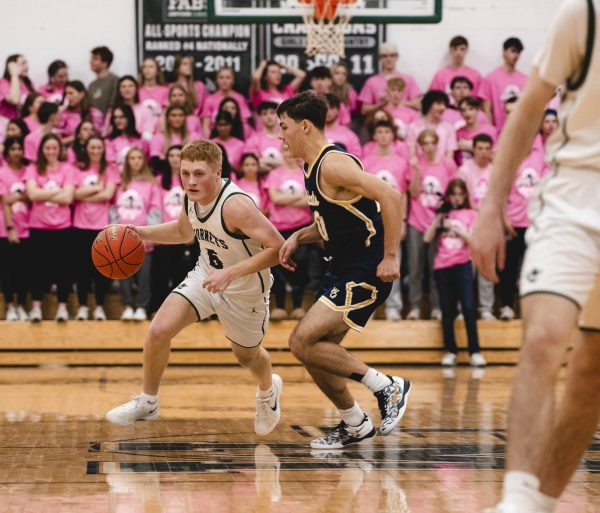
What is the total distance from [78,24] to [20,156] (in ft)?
9.55

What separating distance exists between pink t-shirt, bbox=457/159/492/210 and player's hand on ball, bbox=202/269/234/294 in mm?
5685

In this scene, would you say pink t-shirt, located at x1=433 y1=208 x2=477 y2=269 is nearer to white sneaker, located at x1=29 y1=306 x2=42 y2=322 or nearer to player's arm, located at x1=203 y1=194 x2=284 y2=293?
white sneaker, located at x1=29 y1=306 x2=42 y2=322

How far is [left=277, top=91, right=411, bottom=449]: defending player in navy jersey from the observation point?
5.84 meters

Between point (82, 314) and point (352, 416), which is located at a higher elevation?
point (352, 416)

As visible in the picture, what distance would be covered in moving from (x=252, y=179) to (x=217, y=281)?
5.14 m

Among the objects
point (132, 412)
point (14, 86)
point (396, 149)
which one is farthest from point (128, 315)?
point (132, 412)

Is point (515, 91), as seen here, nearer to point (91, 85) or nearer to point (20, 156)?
point (91, 85)

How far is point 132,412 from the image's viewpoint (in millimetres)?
6289

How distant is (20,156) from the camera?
10805mm

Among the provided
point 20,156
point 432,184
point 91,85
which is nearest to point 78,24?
point 91,85

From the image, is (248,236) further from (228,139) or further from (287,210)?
(228,139)

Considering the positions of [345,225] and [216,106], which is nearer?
[345,225]

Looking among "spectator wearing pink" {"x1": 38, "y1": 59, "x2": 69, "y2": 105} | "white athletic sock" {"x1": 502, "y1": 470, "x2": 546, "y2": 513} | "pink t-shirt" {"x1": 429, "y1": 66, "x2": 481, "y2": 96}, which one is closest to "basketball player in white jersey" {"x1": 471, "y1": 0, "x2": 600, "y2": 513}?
"white athletic sock" {"x1": 502, "y1": 470, "x2": 546, "y2": 513}

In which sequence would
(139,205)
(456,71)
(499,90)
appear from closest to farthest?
1. (139,205)
2. (499,90)
3. (456,71)
